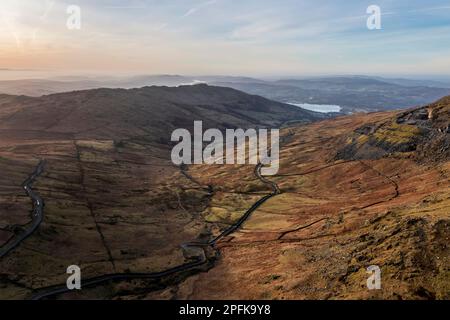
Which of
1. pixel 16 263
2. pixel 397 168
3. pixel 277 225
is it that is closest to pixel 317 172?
pixel 397 168

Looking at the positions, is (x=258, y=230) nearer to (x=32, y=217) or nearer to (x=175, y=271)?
(x=175, y=271)

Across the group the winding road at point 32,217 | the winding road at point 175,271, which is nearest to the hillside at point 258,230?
the winding road at point 175,271

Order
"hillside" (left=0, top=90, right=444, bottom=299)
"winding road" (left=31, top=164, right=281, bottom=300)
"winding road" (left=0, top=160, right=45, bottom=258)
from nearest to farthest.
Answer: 1. "hillside" (left=0, top=90, right=444, bottom=299)
2. "winding road" (left=31, top=164, right=281, bottom=300)
3. "winding road" (left=0, top=160, right=45, bottom=258)

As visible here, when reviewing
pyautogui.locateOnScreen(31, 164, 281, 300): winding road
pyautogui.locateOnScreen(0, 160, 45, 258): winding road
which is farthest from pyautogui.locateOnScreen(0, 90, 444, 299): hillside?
pyautogui.locateOnScreen(0, 160, 45, 258): winding road

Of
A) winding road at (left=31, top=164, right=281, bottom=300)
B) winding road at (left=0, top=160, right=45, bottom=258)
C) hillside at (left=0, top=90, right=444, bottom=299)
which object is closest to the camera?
hillside at (left=0, top=90, right=444, bottom=299)

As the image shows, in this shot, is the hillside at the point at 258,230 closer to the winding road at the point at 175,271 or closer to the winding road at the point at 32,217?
the winding road at the point at 175,271

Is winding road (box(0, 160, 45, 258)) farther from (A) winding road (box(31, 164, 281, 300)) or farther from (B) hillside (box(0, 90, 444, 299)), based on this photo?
(A) winding road (box(31, 164, 281, 300))

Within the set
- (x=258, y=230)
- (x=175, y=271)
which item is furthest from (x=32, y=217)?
(x=258, y=230)

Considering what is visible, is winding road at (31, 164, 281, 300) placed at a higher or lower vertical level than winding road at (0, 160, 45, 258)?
lower
